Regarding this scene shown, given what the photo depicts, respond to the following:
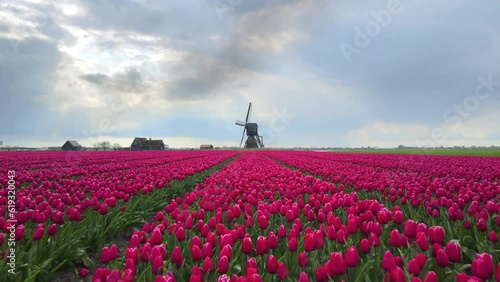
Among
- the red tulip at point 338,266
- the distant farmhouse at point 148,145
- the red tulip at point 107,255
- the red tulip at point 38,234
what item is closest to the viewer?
the red tulip at point 338,266

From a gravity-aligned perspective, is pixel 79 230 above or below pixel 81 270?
above

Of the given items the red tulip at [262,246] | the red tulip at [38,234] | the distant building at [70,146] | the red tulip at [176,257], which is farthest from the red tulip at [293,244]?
the distant building at [70,146]

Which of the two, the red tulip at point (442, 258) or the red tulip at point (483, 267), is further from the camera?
the red tulip at point (442, 258)

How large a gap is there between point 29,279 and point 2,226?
5.82ft

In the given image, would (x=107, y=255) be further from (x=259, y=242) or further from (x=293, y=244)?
(x=293, y=244)

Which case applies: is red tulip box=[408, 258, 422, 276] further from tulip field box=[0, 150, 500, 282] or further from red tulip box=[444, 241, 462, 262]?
red tulip box=[444, 241, 462, 262]

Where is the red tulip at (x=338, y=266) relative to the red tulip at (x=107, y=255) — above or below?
above

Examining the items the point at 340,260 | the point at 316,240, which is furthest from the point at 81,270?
the point at 340,260

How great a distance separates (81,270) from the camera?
4.46m

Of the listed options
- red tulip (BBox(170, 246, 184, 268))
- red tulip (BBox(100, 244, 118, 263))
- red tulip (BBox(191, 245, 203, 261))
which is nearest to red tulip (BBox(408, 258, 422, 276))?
red tulip (BBox(191, 245, 203, 261))

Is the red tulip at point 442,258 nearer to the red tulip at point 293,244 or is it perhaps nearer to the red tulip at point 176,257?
the red tulip at point 293,244

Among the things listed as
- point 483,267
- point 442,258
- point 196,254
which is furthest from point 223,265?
point 483,267

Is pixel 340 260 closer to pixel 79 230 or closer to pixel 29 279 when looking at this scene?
pixel 29 279

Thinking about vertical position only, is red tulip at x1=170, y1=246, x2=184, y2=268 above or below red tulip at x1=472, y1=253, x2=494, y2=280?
below
